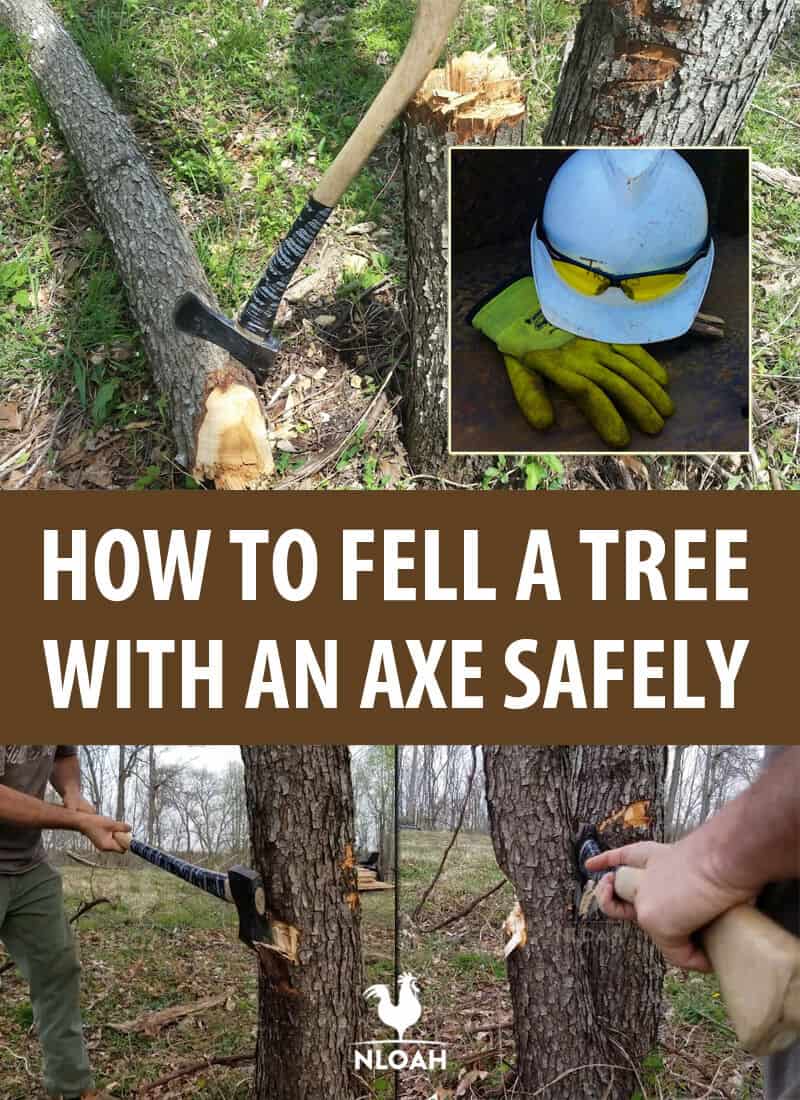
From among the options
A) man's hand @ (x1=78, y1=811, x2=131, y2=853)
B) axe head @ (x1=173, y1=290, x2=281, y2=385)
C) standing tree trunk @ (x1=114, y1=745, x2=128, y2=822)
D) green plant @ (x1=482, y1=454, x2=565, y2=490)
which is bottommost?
man's hand @ (x1=78, y1=811, x2=131, y2=853)

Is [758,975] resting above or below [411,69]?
below

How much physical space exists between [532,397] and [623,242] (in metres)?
0.53

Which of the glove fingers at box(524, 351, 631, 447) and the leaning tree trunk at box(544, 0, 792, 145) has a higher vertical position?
the leaning tree trunk at box(544, 0, 792, 145)

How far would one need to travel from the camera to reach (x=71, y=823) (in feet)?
7.81

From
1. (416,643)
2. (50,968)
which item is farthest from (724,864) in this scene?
(50,968)

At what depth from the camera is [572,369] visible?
3.15m

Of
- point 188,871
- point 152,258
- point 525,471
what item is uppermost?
point 152,258

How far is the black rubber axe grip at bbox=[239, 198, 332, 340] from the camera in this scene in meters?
3.36

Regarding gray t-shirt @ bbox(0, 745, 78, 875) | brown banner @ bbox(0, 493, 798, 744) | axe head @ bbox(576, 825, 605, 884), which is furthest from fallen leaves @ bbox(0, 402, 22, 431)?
axe head @ bbox(576, 825, 605, 884)

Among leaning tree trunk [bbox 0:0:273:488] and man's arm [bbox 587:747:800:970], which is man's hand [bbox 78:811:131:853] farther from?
man's arm [bbox 587:747:800:970]

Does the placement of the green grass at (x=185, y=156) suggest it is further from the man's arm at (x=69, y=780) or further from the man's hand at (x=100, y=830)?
the man's hand at (x=100, y=830)

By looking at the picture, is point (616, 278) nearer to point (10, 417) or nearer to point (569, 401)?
point (569, 401)

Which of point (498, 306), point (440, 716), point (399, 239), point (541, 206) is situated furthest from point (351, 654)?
point (399, 239)

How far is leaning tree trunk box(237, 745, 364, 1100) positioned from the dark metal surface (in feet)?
4.05
